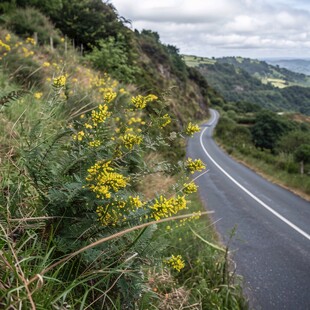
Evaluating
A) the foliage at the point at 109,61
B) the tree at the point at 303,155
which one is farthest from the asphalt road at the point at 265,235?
the tree at the point at 303,155

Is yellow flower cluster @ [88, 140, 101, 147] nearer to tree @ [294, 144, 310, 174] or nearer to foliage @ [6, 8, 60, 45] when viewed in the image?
foliage @ [6, 8, 60, 45]

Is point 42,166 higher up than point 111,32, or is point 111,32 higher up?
point 111,32

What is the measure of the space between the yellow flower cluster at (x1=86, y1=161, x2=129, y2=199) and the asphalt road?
216 centimetres

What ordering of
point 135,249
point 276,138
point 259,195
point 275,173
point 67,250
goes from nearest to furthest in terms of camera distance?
point 67,250, point 135,249, point 259,195, point 275,173, point 276,138

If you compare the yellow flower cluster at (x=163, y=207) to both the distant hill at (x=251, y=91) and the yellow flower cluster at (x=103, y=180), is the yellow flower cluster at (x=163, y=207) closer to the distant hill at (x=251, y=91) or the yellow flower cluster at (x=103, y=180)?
the yellow flower cluster at (x=103, y=180)

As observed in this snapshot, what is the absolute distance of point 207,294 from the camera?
3584 millimetres

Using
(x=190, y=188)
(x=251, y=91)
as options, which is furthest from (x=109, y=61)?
(x=251, y=91)

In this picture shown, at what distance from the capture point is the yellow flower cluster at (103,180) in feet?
5.96

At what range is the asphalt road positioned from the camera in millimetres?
6023

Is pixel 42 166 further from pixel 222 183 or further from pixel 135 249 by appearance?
pixel 222 183

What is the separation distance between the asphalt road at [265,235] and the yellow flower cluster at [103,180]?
2158 millimetres

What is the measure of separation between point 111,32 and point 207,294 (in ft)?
43.8

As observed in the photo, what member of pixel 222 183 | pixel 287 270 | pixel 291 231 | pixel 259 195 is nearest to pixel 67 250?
pixel 287 270

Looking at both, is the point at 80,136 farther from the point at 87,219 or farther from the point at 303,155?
the point at 303,155
